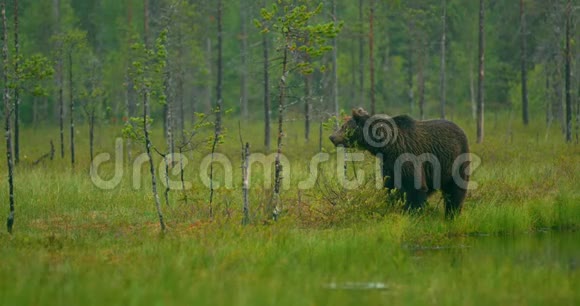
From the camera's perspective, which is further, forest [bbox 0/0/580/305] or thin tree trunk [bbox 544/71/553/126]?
thin tree trunk [bbox 544/71/553/126]

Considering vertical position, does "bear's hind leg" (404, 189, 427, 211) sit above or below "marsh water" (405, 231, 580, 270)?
above

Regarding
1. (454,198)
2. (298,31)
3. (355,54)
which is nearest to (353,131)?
(298,31)

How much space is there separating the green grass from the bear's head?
920 millimetres

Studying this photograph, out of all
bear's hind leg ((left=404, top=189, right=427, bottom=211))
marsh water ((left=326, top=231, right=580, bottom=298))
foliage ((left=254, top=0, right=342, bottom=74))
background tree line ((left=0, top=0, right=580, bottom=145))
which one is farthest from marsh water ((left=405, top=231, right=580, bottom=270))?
background tree line ((left=0, top=0, right=580, bottom=145))

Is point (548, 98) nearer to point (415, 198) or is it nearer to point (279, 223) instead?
point (415, 198)

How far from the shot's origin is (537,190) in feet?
59.7

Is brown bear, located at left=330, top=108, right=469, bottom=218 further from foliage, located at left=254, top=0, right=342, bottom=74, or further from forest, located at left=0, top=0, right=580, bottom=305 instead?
foliage, located at left=254, top=0, right=342, bottom=74

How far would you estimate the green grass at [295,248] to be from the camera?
9.16 metres

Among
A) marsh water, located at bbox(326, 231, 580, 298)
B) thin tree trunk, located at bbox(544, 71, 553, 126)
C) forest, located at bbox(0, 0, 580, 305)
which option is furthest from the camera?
thin tree trunk, located at bbox(544, 71, 553, 126)

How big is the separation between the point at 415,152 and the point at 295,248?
4.65 metres

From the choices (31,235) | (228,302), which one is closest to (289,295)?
(228,302)

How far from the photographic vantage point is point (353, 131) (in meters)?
15.1

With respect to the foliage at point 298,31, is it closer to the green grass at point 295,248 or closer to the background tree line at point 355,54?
the green grass at point 295,248

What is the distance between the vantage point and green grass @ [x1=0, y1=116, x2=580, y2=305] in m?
9.16
